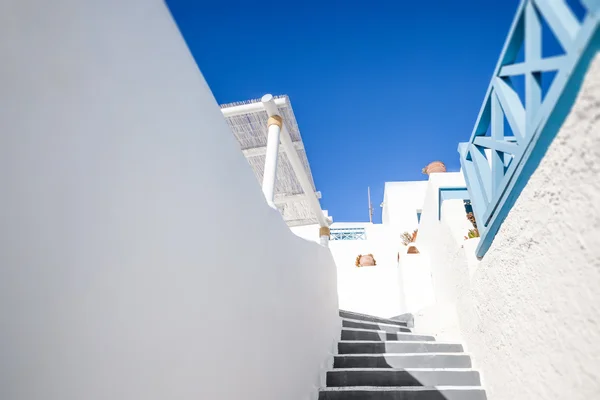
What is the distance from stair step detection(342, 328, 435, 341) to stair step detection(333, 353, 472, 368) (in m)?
0.69

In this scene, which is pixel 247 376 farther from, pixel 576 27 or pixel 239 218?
pixel 576 27

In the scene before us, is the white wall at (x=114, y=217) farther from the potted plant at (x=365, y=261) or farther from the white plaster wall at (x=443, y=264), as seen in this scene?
the potted plant at (x=365, y=261)

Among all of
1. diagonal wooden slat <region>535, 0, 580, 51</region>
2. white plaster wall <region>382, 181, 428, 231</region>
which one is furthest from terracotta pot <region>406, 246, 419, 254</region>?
diagonal wooden slat <region>535, 0, 580, 51</region>

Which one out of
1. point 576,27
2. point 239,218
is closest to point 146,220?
point 239,218

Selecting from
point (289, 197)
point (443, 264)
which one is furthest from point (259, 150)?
point (443, 264)

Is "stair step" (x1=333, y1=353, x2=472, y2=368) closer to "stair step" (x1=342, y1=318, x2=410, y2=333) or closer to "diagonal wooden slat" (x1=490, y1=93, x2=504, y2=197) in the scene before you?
"stair step" (x1=342, y1=318, x2=410, y2=333)

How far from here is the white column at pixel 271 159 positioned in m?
2.93

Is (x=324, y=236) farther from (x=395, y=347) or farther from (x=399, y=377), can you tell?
(x=399, y=377)

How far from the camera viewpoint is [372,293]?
21.8 ft

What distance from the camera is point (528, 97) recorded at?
4.30ft

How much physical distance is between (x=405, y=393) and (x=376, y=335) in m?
1.39

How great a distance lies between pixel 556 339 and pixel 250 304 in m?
1.22

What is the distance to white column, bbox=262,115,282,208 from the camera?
2932 mm

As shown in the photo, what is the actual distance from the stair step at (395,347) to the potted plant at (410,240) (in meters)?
2.45
